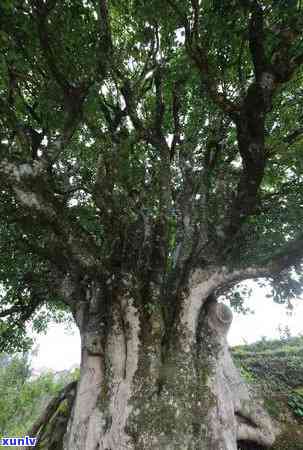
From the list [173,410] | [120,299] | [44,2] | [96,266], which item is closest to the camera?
[173,410]

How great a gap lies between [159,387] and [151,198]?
137 inches

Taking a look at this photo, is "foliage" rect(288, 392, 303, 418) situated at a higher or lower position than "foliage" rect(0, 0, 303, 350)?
lower

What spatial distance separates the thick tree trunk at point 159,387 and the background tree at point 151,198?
0.02 m

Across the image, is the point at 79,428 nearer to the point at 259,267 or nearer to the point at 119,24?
the point at 259,267

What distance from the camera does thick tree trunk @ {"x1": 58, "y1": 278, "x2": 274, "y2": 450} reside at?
3.54 meters

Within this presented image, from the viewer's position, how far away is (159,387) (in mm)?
3814

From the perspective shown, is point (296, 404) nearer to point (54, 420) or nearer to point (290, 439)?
point (290, 439)

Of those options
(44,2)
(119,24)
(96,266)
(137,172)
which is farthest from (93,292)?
(119,24)

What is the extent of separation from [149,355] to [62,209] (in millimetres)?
2530

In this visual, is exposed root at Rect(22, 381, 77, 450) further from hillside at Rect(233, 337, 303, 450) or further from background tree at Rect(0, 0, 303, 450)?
hillside at Rect(233, 337, 303, 450)

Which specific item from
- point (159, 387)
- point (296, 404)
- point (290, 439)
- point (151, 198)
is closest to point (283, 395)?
point (296, 404)

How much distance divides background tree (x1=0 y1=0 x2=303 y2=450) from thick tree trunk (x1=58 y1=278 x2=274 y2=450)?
19mm

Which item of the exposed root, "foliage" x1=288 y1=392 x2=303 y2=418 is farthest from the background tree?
"foliage" x1=288 y1=392 x2=303 y2=418

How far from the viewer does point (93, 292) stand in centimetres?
495
